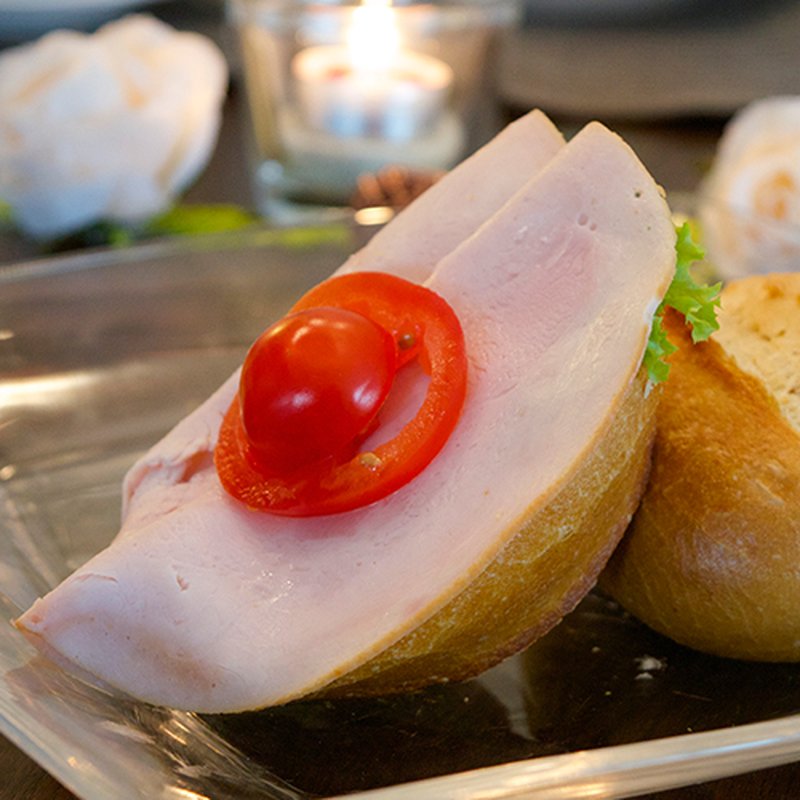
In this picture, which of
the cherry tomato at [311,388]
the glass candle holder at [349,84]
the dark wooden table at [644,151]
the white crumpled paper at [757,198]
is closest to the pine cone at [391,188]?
the glass candle holder at [349,84]

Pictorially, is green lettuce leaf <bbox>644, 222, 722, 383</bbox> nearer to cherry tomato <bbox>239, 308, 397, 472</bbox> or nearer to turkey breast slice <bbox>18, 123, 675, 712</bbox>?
turkey breast slice <bbox>18, 123, 675, 712</bbox>

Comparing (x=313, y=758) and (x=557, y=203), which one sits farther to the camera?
(x=557, y=203)

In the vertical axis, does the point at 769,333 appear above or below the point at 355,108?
above

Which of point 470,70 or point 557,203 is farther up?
point 557,203

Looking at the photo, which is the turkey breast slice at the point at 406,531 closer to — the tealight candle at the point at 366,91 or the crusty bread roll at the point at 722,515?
the crusty bread roll at the point at 722,515

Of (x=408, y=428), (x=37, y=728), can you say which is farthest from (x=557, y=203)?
(x=37, y=728)

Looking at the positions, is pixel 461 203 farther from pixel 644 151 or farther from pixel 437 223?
pixel 644 151

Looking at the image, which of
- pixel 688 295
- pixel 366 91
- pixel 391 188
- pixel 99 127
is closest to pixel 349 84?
pixel 366 91

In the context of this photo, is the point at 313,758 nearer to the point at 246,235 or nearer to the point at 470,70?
the point at 246,235
